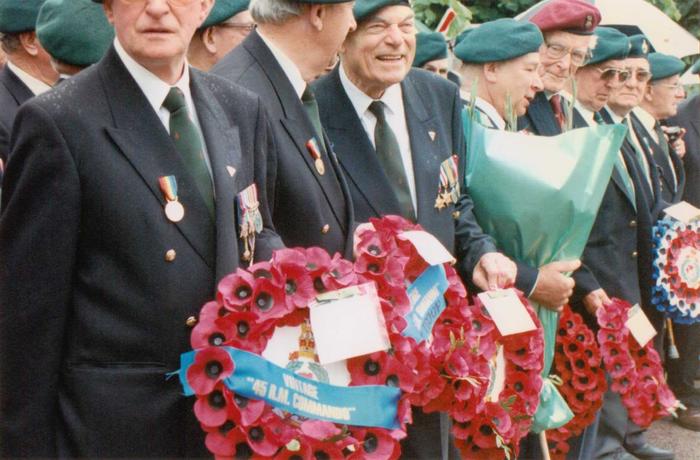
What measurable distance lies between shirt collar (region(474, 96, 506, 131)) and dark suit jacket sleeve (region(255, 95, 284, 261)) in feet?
6.75

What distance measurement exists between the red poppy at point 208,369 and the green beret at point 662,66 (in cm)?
725

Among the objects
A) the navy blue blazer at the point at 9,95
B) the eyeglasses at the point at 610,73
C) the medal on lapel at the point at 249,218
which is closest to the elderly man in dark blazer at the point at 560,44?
the eyeglasses at the point at 610,73

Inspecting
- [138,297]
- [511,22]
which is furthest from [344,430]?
[511,22]

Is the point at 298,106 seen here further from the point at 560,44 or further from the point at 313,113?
the point at 560,44

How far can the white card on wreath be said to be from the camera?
8.40 feet

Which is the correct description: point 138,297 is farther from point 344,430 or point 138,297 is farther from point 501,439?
point 501,439

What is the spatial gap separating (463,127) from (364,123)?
686 millimetres

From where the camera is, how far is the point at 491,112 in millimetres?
5219

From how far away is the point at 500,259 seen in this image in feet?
13.8

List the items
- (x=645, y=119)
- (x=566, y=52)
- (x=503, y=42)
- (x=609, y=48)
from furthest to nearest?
(x=645, y=119)
(x=609, y=48)
(x=566, y=52)
(x=503, y=42)

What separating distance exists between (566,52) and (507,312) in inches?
102

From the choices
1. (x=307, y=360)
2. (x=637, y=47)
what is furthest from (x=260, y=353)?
(x=637, y=47)

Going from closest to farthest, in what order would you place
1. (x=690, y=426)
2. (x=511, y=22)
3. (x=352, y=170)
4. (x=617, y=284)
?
1. (x=352, y=170)
2. (x=511, y=22)
3. (x=617, y=284)
4. (x=690, y=426)

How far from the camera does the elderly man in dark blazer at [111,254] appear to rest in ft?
8.64
